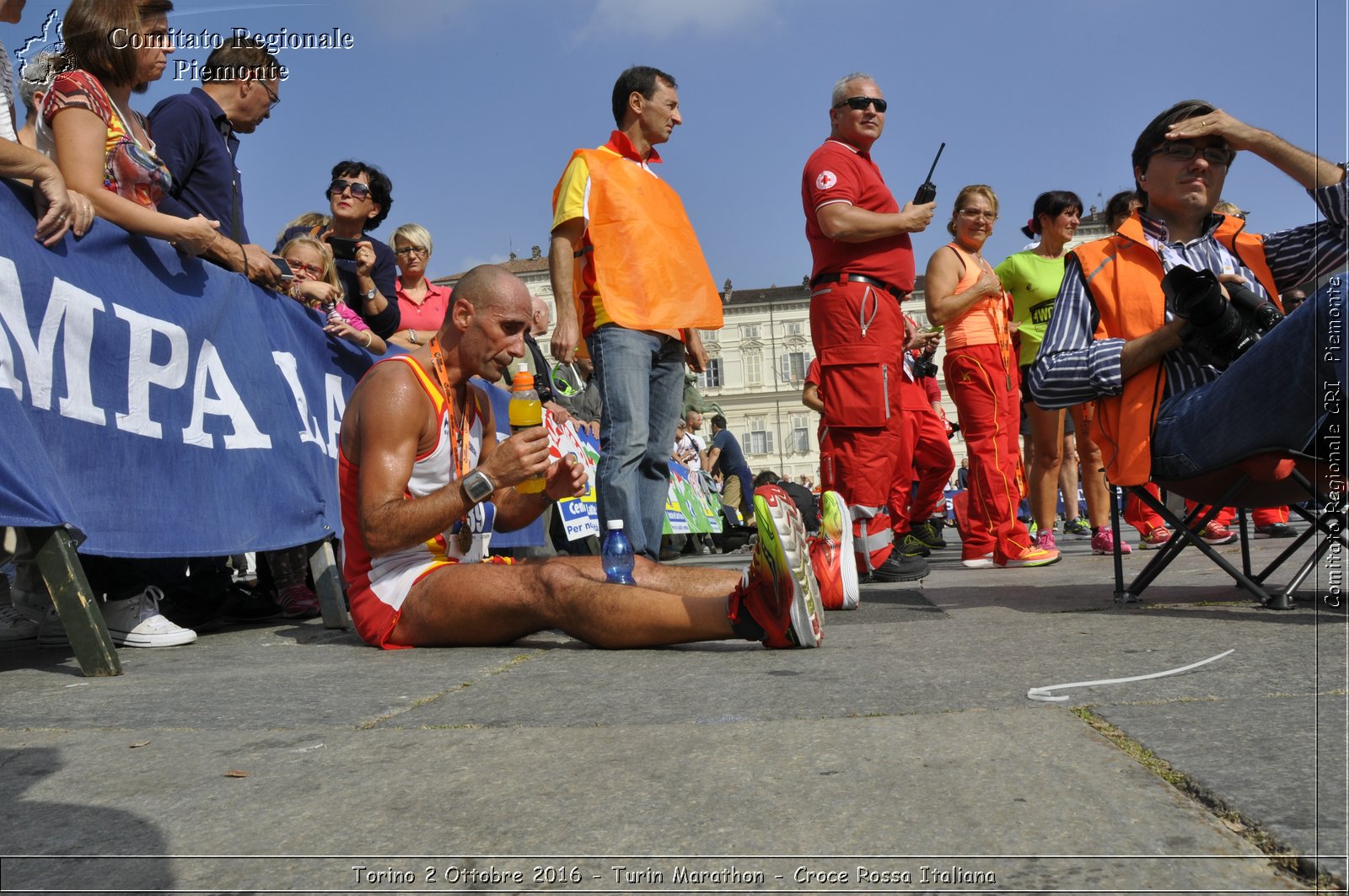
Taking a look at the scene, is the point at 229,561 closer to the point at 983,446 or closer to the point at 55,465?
the point at 55,465

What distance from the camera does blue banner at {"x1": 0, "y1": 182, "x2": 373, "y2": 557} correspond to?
3273 mm

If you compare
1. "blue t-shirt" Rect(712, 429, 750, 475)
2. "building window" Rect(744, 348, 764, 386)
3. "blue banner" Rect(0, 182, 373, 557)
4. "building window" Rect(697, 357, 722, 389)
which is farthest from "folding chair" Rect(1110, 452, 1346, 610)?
"building window" Rect(744, 348, 764, 386)

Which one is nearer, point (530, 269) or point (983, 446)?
point (983, 446)

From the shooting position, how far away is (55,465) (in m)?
3.36

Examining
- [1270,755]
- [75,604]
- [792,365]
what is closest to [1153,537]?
[1270,755]

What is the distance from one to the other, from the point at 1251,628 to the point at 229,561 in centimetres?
469

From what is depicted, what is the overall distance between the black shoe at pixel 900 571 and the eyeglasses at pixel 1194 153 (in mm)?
2619

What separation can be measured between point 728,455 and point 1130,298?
11028 mm

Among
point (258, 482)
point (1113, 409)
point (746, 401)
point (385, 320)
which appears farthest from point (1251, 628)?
point (746, 401)

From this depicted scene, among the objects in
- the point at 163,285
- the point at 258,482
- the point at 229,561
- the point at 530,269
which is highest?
the point at 530,269

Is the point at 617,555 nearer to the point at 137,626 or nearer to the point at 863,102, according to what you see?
the point at 137,626

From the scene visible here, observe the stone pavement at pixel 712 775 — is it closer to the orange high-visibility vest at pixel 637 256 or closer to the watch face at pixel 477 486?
the watch face at pixel 477 486

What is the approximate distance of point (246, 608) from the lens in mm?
5219

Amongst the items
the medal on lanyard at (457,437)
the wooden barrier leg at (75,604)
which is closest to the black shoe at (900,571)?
the medal on lanyard at (457,437)
